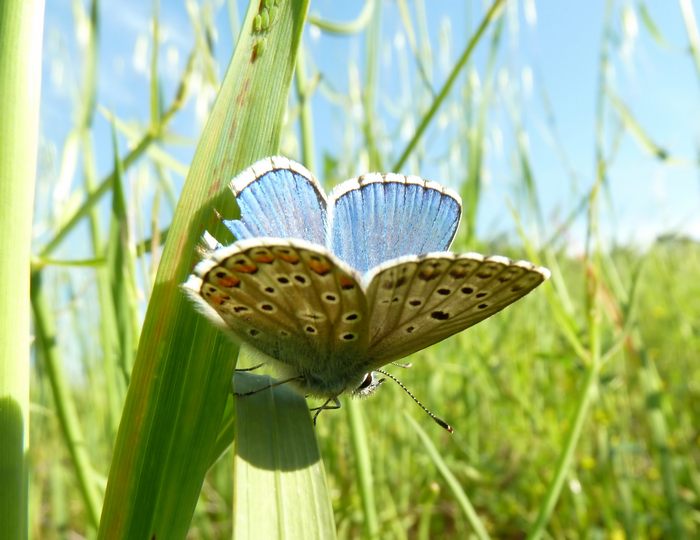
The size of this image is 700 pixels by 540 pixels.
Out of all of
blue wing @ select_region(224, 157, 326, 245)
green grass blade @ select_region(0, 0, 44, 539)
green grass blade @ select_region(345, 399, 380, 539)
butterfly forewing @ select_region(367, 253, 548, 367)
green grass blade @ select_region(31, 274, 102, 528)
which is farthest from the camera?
green grass blade @ select_region(345, 399, 380, 539)

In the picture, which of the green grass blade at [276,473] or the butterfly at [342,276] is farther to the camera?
the butterfly at [342,276]

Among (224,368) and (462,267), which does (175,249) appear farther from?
(462,267)

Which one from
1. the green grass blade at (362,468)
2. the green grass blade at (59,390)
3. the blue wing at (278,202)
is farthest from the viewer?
the green grass blade at (362,468)

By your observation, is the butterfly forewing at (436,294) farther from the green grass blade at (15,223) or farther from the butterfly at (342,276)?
A: the green grass blade at (15,223)

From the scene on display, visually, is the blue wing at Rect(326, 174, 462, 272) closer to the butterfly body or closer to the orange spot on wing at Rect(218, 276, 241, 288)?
the butterfly body

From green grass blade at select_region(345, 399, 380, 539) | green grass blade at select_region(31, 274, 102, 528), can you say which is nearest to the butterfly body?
green grass blade at select_region(345, 399, 380, 539)

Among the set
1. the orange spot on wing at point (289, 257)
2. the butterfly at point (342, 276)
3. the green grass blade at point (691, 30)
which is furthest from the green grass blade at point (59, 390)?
the green grass blade at point (691, 30)

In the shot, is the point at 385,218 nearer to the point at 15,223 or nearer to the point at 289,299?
the point at 289,299
